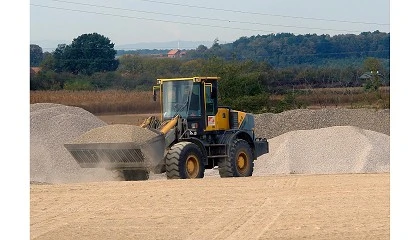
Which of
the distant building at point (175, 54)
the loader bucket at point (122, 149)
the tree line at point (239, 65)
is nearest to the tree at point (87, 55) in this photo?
the tree line at point (239, 65)

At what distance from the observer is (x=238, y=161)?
20562mm

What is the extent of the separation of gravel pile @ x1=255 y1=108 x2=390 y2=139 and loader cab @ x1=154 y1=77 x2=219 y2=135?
49.5ft

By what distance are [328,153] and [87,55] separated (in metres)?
34.4

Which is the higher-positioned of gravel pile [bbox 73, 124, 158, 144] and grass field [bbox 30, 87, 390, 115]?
grass field [bbox 30, 87, 390, 115]

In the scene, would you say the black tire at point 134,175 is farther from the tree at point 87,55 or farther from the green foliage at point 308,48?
the green foliage at point 308,48

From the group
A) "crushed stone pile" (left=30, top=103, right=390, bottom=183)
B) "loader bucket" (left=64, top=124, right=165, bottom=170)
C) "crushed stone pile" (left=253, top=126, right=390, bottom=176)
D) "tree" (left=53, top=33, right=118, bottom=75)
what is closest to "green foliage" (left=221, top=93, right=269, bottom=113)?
"crushed stone pile" (left=30, top=103, right=390, bottom=183)

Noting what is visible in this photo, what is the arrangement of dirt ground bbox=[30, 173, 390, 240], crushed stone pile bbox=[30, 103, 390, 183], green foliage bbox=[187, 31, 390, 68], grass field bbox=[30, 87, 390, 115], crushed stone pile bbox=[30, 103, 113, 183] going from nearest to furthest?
dirt ground bbox=[30, 173, 390, 240]
crushed stone pile bbox=[30, 103, 113, 183]
crushed stone pile bbox=[30, 103, 390, 183]
grass field bbox=[30, 87, 390, 115]
green foliage bbox=[187, 31, 390, 68]

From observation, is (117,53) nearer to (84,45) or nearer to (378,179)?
(84,45)

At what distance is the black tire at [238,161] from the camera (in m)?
20.1

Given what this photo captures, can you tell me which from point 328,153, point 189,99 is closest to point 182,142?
point 189,99

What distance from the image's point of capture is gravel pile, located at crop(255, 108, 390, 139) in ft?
116

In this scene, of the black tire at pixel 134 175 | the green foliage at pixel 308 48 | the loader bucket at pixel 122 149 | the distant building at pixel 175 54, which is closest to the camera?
the loader bucket at pixel 122 149

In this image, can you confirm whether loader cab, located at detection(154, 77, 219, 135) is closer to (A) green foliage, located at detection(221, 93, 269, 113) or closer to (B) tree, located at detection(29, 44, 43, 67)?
(A) green foliage, located at detection(221, 93, 269, 113)
